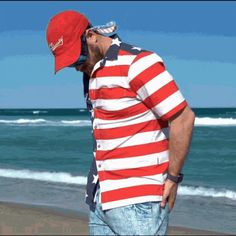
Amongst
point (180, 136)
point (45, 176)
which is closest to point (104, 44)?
point (180, 136)

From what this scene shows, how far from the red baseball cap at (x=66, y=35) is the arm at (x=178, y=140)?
55 cm

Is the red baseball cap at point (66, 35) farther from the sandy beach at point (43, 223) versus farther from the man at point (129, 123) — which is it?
the sandy beach at point (43, 223)

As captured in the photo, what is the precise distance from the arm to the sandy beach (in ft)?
13.6

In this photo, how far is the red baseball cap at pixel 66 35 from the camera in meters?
2.56

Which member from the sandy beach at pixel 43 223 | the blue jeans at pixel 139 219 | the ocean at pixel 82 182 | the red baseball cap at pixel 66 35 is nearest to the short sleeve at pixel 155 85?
the red baseball cap at pixel 66 35

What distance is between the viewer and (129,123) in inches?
99.7

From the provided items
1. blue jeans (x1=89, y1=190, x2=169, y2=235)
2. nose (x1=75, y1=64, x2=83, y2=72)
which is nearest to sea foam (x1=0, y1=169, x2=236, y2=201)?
blue jeans (x1=89, y1=190, x2=169, y2=235)

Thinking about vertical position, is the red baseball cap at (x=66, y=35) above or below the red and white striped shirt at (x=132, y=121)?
above

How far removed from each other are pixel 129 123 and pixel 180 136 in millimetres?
237

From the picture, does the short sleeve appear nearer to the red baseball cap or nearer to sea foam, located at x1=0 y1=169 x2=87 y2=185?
the red baseball cap

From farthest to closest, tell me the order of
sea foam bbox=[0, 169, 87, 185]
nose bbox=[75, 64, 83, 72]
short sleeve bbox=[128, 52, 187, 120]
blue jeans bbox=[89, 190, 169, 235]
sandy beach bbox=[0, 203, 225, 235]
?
sea foam bbox=[0, 169, 87, 185] < sandy beach bbox=[0, 203, 225, 235] < nose bbox=[75, 64, 83, 72] < blue jeans bbox=[89, 190, 169, 235] < short sleeve bbox=[128, 52, 187, 120]

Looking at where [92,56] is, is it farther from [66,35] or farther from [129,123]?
[129,123]

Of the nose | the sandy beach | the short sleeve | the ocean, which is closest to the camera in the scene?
the short sleeve

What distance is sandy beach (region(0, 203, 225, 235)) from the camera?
6.72 metres
